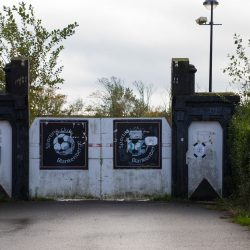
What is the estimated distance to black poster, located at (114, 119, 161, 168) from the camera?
10.7 meters

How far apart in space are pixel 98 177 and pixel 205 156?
301cm

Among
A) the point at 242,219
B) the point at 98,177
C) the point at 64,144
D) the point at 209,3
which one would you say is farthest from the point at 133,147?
the point at 209,3

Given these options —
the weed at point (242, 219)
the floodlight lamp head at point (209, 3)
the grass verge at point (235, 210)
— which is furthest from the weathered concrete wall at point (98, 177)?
the floodlight lamp head at point (209, 3)

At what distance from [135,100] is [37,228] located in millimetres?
21606

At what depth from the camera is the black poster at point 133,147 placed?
35.2ft

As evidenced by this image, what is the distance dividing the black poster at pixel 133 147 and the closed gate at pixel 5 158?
291 cm

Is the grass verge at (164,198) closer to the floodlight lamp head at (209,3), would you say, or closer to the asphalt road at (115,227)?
the asphalt road at (115,227)

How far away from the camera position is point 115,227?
729 cm

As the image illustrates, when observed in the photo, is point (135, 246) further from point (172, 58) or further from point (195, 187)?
point (172, 58)

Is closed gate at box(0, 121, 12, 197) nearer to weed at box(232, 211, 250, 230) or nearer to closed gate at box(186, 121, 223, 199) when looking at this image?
closed gate at box(186, 121, 223, 199)

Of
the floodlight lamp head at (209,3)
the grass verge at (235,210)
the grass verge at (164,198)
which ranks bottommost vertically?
the grass verge at (164,198)

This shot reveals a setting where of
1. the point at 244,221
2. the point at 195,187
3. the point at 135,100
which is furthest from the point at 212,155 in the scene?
the point at 135,100

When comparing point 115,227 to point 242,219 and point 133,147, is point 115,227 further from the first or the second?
point 133,147

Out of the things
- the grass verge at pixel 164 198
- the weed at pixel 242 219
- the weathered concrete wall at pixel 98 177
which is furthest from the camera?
the weathered concrete wall at pixel 98 177
